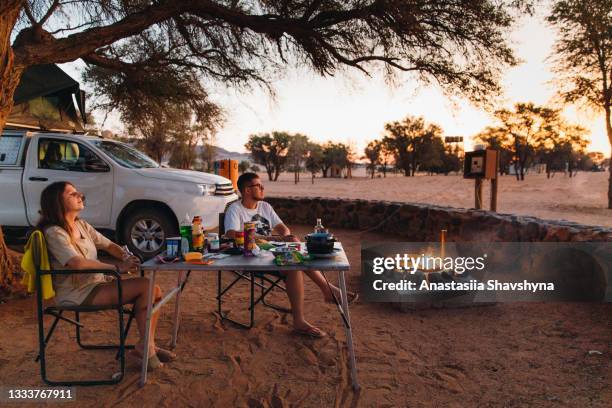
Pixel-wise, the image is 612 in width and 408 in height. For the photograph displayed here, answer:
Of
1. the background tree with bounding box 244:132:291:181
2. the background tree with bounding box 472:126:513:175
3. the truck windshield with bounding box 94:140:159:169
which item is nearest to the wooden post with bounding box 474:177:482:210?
the truck windshield with bounding box 94:140:159:169

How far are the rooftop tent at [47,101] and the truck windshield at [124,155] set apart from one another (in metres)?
3.53

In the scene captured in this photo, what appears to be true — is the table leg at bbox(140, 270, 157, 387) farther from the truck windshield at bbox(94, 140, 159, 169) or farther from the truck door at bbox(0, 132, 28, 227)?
the truck door at bbox(0, 132, 28, 227)

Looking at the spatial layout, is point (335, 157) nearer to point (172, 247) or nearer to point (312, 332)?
point (312, 332)

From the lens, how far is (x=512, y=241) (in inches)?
247

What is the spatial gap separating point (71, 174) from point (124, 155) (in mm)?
830

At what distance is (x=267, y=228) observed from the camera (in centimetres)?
448

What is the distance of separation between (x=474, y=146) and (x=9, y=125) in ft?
31.5

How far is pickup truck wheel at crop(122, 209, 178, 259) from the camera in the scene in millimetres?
6688

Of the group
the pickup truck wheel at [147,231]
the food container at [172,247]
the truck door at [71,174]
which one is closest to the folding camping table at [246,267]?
the food container at [172,247]

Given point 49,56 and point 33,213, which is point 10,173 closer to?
point 33,213

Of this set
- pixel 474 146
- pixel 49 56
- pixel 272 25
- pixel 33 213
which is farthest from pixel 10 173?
pixel 474 146

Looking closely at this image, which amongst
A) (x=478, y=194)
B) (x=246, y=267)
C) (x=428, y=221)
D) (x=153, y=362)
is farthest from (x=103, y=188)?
(x=478, y=194)

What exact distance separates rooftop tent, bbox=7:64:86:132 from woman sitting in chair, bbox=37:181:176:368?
7.57 meters

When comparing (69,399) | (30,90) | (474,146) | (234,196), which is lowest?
(69,399)
